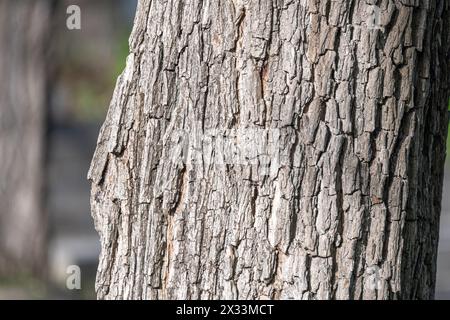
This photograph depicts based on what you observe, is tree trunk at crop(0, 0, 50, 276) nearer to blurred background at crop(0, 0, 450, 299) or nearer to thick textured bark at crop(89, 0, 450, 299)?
blurred background at crop(0, 0, 450, 299)

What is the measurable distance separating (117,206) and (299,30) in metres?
0.72

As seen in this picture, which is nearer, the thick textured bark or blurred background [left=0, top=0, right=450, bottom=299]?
the thick textured bark

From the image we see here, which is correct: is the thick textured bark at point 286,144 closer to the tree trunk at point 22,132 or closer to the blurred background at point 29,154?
the blurred background at point 29,154

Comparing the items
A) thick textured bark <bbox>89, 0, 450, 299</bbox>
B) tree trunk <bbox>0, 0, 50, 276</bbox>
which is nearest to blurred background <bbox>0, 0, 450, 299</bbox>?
tree trunk <bbox>0, 0, 50, 276</bbox>

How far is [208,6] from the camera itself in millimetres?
2299

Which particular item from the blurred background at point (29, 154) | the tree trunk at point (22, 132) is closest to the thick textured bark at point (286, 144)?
the blurred background at point (29, 154)

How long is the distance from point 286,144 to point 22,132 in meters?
5.86

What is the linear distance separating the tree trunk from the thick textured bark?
5521 mm

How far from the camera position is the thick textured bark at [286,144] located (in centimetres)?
225

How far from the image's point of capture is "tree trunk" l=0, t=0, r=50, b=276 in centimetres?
768

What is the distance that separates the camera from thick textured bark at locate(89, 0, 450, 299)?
2246 millimetres

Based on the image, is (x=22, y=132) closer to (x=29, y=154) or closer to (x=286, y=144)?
(x=29, y=154)

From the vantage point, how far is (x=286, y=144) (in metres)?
2.25

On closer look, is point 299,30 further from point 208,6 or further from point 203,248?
point 203,248
